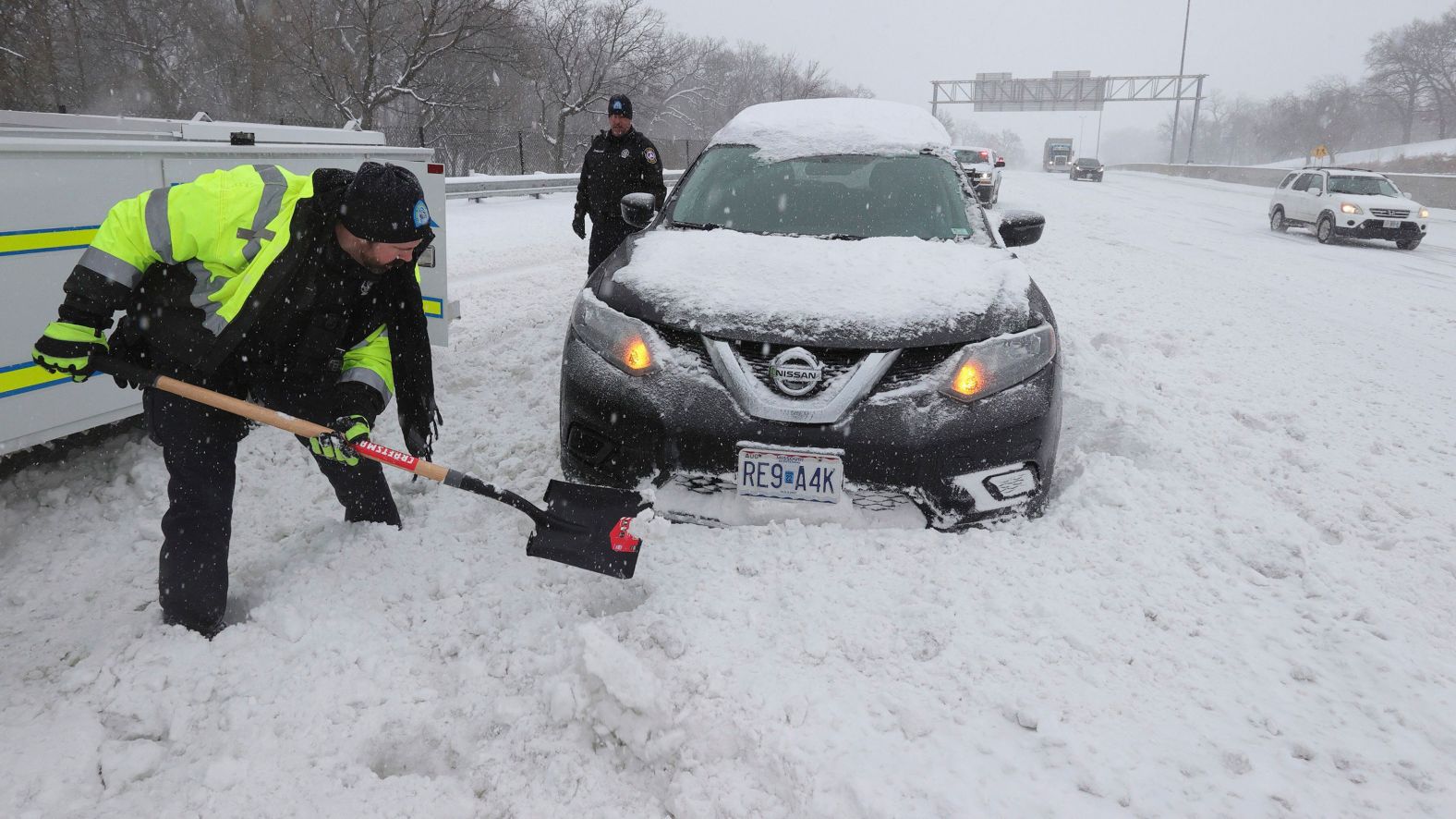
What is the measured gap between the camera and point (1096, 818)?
1815 mm

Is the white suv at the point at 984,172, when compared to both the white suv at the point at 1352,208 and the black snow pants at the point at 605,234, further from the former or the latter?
the black snow pants at the point at 605,234

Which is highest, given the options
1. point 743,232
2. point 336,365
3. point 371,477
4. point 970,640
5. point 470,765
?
point 743,232

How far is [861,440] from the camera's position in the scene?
8.67 ft

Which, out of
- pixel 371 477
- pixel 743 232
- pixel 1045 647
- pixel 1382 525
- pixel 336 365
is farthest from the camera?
pixel 743 232

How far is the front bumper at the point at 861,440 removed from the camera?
8.71ft

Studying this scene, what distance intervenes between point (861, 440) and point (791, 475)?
10.1 inches

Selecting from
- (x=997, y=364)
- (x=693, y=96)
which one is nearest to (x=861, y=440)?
(x=997, y=364)

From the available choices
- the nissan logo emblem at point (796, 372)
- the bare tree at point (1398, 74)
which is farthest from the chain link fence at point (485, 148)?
the bare tree at point (1398, 74)

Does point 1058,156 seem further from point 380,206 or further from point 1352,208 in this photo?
point 380,206

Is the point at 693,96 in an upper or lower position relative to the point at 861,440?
upper

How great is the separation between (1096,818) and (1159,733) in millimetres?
387

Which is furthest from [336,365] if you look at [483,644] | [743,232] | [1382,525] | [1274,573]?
[1382,525]

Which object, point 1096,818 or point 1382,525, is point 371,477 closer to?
point 1096,818

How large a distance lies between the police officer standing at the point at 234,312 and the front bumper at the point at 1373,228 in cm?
1764
